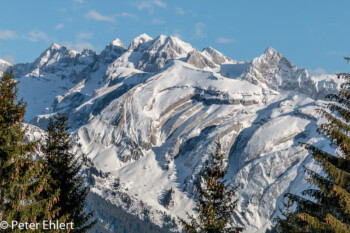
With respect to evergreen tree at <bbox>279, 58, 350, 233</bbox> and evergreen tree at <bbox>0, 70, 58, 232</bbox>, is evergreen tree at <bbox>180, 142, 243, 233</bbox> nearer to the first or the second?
evergreen tree at <bbox>279, 58, 350, 233</bbox>

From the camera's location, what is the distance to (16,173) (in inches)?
893

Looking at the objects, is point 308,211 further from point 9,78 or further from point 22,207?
point 9,78

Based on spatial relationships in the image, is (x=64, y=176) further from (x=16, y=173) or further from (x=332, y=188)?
(x=332, y=188)

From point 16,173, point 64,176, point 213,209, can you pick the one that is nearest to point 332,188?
point 213,209

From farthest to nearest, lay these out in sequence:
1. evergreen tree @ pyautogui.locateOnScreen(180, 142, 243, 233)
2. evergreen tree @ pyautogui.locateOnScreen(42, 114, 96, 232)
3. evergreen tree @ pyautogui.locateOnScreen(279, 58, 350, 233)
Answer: evergreen tree @ pyautogui.locateOnScreen(42, 114, 96, 232) → evergreen tree @ pyautogui.locateOnScreen(180, 142, 243, 233) → evergreen tree @ pyautogui.locateOnScreen(279, 58, 350, 233)

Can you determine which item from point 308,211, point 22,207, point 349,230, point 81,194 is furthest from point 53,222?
point 349,230

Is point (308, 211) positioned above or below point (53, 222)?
below

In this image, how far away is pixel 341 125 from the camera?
22031mm

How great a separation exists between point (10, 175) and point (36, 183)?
1.62m

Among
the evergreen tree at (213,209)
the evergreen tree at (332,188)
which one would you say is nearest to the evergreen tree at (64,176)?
the evergreen tree at (213,209)

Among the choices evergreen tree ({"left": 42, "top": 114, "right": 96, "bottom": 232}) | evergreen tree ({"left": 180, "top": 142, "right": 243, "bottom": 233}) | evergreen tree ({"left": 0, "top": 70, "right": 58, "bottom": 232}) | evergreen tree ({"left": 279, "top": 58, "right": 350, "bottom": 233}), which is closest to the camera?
evergreen tree ({"left": 279, "top": 58, "right": 350, "bottom": 233})

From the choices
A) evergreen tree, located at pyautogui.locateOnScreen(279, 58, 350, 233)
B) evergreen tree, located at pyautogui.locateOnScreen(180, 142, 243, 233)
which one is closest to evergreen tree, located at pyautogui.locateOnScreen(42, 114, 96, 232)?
evergreen tree, located at pyautogui.locateOnScreen(180, 142, 243, 233)

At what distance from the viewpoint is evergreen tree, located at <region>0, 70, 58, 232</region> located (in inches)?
905

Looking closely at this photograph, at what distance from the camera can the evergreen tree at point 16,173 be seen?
2298cm
